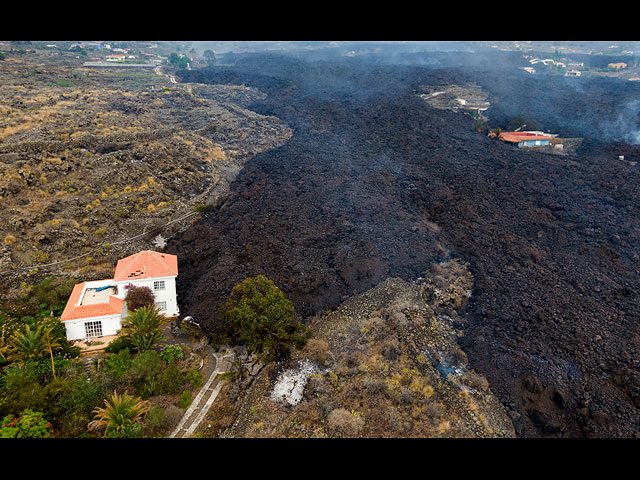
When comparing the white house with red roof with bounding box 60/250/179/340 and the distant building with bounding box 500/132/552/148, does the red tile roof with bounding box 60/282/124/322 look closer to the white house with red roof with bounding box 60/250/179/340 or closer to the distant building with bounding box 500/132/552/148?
the white house with red roof with bounding box 60/250/179/340

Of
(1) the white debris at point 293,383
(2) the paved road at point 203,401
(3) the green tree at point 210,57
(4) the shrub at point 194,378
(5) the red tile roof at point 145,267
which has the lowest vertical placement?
(1) the white debris at point 293,383

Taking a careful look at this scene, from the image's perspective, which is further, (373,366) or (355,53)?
(355,53)

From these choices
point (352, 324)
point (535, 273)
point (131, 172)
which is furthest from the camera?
point (131, 172)

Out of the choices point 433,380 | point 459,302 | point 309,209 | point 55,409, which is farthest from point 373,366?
point 309,209

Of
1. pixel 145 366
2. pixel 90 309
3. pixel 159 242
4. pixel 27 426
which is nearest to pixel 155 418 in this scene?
pixel 145 366

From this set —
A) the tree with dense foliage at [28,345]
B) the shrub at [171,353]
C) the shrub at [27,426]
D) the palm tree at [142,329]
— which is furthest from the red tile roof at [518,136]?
the shrub at [27,426]

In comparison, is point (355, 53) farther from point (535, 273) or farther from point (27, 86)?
point (535, 273)

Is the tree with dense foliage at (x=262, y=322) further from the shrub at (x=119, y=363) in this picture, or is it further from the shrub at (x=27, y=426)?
the shrub at (x=27, y=426)
